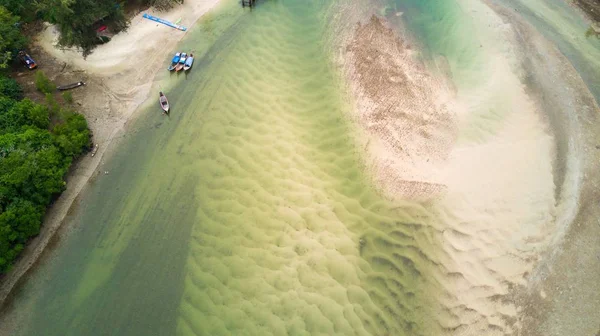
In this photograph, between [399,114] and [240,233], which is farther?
[399,114]

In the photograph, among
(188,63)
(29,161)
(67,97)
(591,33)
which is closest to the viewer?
(29,161)

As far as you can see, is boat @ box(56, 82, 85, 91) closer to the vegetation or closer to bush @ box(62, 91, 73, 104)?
bush @ box(62, 91, 73, 104)

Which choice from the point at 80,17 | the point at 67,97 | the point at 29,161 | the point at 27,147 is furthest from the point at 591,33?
the point at 27,147

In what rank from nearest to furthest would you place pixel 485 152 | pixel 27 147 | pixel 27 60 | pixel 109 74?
1. pixel 27 147
2. pixel 485 152
3. pixel 27 60
4. pixel 109 74

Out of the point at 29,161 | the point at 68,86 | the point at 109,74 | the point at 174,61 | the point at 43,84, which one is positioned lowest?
the point at 68,86

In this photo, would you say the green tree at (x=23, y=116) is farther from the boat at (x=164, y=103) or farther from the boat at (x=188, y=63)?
the boat at (x=188, y=63)

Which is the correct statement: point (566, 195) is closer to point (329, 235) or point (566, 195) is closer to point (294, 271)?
point (329, 235)

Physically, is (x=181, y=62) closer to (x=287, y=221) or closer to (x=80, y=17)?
(x=80, y=17)

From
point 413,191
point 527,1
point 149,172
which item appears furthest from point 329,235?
point 527,1

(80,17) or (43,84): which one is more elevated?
(80,17)
